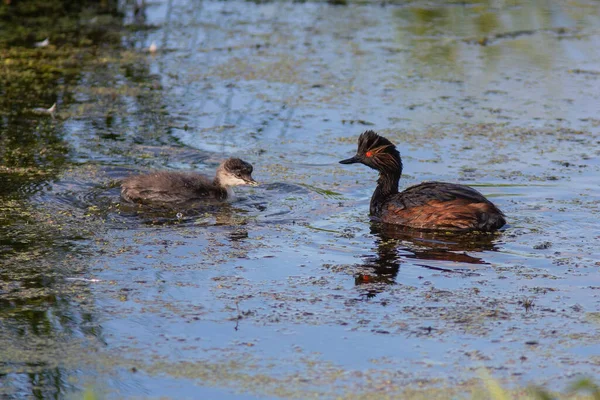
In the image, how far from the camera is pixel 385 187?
9.04 m

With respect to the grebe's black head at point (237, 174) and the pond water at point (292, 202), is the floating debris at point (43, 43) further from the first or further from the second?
the grebe's black head at point (237, 174)

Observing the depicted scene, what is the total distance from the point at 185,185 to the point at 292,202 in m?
0.95

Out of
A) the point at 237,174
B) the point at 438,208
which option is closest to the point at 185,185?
the point at 237,174

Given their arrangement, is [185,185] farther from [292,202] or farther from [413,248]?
[413,248]

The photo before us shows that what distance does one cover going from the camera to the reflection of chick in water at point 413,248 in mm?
7090

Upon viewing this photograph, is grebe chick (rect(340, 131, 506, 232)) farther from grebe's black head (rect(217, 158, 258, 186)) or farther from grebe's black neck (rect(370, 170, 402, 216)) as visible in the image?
grebe's black head (rect(217, 158, 258, 186))

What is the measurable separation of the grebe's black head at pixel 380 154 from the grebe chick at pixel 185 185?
94cm

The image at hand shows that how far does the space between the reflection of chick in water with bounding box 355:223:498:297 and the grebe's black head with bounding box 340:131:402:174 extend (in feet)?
2.50

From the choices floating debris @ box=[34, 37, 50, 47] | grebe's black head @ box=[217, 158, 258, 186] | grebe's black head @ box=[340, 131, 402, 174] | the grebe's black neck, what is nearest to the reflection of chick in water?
the grebe's black neck

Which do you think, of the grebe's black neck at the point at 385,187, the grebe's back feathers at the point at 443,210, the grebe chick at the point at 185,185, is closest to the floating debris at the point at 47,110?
the grebe chick at the point at 185,185

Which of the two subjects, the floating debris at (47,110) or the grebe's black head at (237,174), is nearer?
the grebe's black head at (237,174)

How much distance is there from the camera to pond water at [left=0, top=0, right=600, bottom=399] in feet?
18.2

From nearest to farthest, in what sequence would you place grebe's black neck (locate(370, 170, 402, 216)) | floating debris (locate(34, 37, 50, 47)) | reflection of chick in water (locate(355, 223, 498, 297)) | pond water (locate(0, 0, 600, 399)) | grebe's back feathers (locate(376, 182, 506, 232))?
pond water (locate(0, 0, 600, 399)) → reflection of chick in water (locate(355, 223, 498, 297)) → grebe's back feathers (locate(376, 182, 506, 232)) → grebe's black neck (locate(370, 170, 402, 216)) → floating debris (locate(34, 37, 50, 47))

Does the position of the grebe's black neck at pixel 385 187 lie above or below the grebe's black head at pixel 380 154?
below
